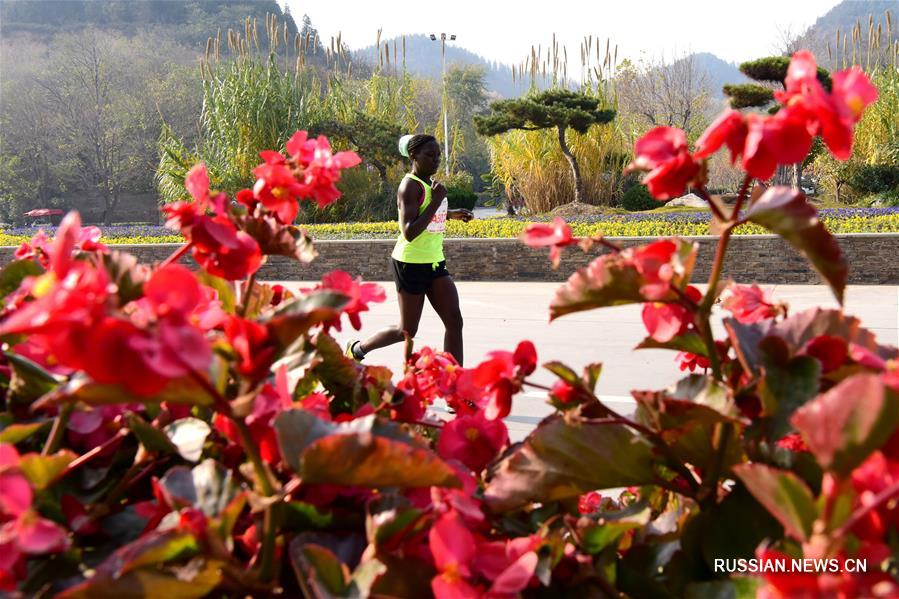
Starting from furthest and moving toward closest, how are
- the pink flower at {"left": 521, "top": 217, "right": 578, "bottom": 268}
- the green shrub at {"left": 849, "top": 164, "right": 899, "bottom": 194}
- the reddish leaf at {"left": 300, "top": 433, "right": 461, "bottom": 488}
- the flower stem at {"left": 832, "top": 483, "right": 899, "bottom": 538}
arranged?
the green shrub at {"left": 849, "top": 164, "right": 899, "bottom": 194}
the pink flower at {"left": 521, "top": 217, "right": 578, "bottom": 268}
the reddish leaf at {"left": 300, "top": 433, "right": 461, "bottom": 488}
the flower stem at {"left": 832, "top": 483, "right": 899, "bottom": 538}

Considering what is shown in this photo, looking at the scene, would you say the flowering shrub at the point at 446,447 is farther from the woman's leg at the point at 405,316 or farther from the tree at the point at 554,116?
the tree at the point at 554,116

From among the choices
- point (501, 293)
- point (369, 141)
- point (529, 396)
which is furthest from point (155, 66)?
point (529, 396)

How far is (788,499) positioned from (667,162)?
1.07 feet

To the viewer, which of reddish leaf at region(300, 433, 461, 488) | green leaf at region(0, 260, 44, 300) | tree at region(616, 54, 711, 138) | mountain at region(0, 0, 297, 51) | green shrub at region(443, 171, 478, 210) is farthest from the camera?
mountain at region(0, 0, 297, 51)

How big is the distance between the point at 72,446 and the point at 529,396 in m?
4.24

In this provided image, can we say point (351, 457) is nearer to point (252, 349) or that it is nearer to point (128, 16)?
point (252, 349)

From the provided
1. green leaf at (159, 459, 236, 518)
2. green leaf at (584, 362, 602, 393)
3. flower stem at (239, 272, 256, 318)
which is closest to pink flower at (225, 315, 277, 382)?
green leaf at (159, 459, 236, 518)

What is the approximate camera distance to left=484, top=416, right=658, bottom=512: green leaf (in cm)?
71

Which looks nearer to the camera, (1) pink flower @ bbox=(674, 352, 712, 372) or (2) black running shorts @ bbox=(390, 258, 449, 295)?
(1) pink flower @ bbox=(674, 352, 712, 372)

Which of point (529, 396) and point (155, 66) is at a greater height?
point (155, 66)

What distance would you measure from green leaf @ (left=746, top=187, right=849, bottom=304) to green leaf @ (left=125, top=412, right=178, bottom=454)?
0.52 metres

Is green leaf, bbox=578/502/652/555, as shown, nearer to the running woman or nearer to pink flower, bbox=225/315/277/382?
pink flower, bbox=225/315/277/382

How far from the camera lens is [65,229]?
61 centimetres

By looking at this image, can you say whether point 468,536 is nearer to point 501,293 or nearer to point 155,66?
point 501,293
